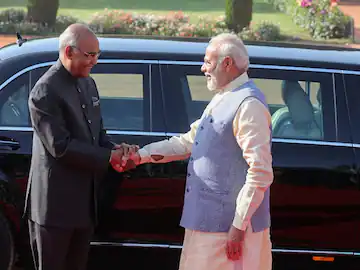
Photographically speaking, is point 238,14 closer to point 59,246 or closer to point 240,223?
point 59,246

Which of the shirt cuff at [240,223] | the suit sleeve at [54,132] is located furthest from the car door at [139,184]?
the shirt cuff at [240,223]

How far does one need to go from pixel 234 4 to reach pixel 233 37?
20617 millimetres

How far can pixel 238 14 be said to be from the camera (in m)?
23.6

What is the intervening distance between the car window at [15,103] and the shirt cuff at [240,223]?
164 centimetres

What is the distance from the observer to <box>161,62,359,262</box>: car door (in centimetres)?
Result: 428

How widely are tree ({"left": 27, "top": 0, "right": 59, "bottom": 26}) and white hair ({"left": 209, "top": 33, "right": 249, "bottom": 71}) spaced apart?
20887 mm

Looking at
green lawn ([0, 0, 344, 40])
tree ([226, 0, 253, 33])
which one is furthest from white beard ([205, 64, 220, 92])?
green lawn ([0, 0, 344, 40])

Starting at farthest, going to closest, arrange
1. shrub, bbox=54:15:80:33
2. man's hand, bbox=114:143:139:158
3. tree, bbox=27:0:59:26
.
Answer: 1. tree, bbox=27:0:59:26
2. shrub, bbox=54:15:80:33
3. man's hand, bbox=114:143:139:158

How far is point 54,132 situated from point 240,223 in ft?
3.28

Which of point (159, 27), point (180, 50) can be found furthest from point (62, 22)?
point (180, 50)

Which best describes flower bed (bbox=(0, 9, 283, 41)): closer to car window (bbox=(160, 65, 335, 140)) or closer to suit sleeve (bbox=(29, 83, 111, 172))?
car window (bbox=(160, 65, 335, 140))

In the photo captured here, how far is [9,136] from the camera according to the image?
4.26 metres

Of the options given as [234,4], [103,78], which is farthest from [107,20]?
[103,78]

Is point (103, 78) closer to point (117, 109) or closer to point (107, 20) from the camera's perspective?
point (117, 109)
